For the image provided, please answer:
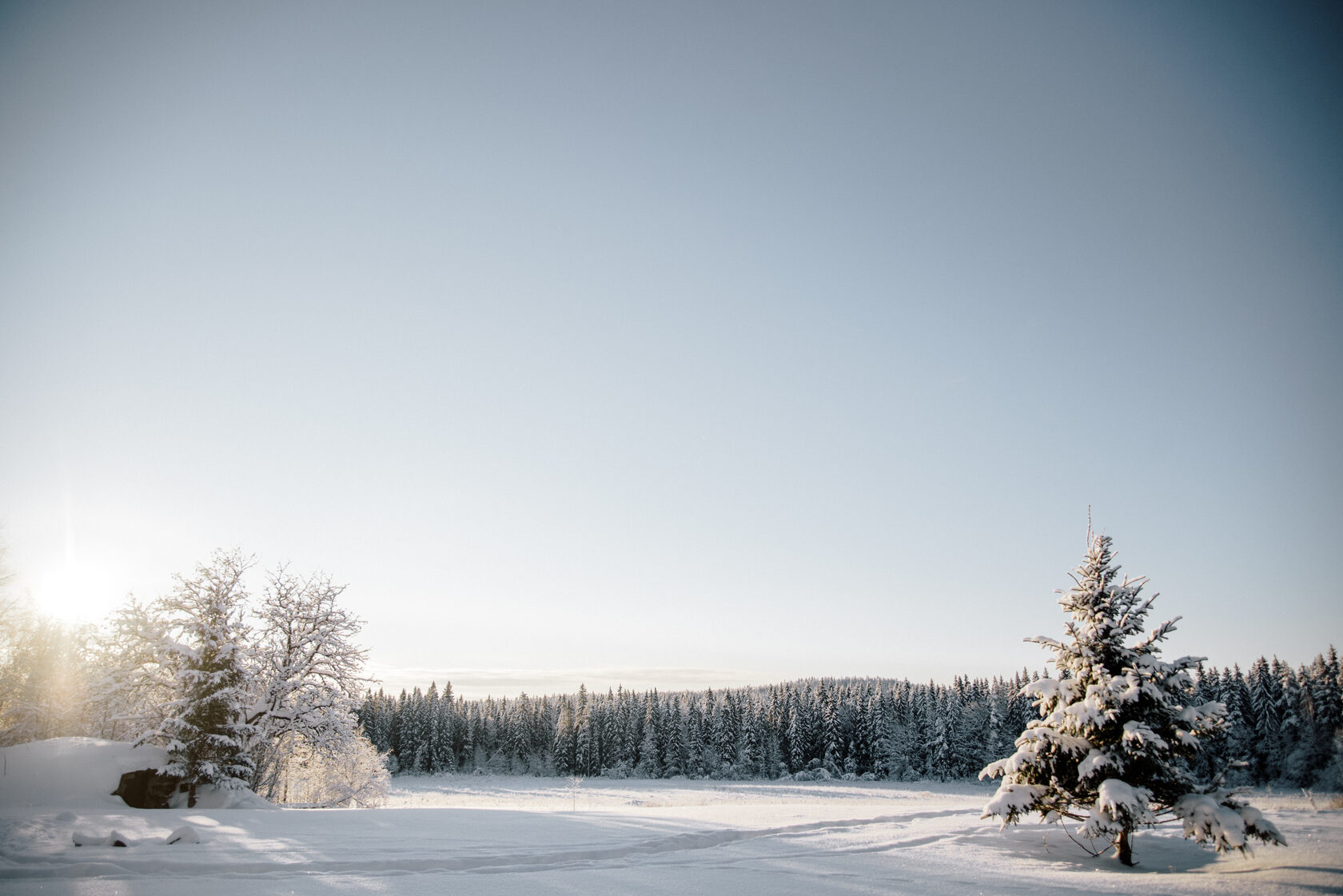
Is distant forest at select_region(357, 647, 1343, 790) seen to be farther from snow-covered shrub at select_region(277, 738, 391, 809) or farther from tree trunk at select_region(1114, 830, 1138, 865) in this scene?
tree trunk at select_region(1114, 830, 1138, 865)

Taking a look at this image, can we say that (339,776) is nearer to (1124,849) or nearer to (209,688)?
(209,688)

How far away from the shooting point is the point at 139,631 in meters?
19.9

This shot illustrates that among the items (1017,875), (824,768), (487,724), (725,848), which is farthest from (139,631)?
(487,724)

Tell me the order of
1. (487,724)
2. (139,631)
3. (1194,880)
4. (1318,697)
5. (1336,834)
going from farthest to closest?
(487,724) < (1318,697) < (139,631) < (1336,834) < (1194,880)

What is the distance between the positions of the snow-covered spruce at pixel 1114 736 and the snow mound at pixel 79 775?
795 inches

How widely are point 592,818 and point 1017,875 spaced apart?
977 cm

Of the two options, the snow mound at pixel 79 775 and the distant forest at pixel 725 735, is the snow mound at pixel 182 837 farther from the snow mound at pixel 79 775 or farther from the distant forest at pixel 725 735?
the distant forest at pixel 725 735

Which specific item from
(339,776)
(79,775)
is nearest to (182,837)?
(79,775)

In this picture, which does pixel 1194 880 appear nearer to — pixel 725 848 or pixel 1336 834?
pixel 1336 834

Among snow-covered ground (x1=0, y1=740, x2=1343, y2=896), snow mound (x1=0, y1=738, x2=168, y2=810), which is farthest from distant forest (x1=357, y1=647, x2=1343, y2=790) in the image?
snow-covered ground (x1=0, y1=740, x2=1343, y2=896)

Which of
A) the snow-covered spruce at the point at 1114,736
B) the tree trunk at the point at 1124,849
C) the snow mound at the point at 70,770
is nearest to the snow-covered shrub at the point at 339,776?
the snow mound at the point at 70,770

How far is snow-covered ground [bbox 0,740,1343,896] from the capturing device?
8.53 metres

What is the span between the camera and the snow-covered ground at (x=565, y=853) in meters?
8.53

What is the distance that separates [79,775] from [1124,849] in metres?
24.1
